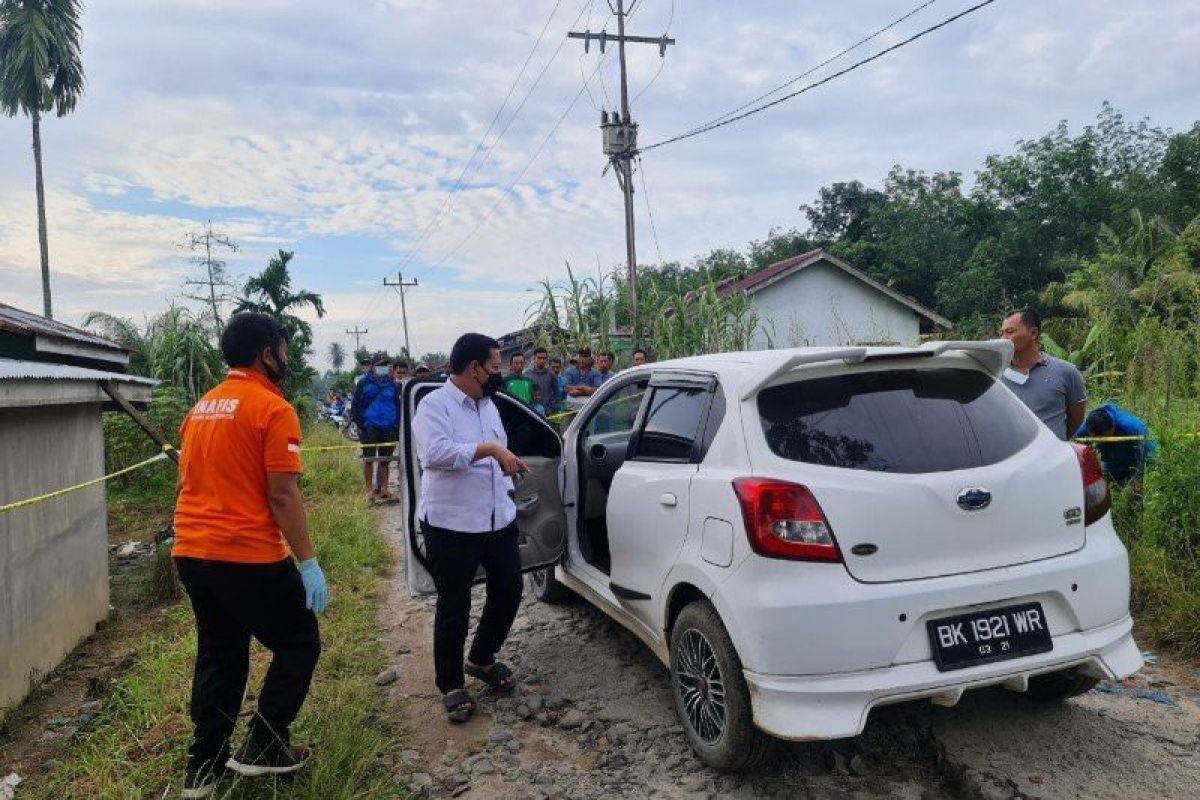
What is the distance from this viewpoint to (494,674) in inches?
153

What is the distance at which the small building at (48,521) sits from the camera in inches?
166

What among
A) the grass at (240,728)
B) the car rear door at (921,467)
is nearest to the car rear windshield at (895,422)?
the car rear door at (921,467)

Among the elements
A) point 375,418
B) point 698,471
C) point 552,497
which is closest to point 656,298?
point 375,418

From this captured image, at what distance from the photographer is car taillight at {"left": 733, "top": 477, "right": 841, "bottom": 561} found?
255 centimetres

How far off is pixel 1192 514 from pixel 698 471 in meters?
3.07

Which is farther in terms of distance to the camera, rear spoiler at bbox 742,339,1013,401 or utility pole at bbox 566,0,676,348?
utility pole at bbox 566,0,676,348

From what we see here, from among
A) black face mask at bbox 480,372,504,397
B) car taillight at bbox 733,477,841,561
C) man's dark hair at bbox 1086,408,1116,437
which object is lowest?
car taillight at bbox 733,477,841,561

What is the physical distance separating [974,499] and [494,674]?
244 cm

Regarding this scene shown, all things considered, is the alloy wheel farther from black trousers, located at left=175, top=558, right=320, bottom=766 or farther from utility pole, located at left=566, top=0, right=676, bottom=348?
utility pole, located at left=566, top=0, right=676, bottom=348

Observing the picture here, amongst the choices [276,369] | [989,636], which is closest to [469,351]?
[276,369]

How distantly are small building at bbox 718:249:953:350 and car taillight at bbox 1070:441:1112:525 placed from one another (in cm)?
1994

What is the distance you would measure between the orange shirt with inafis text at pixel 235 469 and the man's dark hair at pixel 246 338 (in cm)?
12

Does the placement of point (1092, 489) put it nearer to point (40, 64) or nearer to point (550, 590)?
point (550, 590)

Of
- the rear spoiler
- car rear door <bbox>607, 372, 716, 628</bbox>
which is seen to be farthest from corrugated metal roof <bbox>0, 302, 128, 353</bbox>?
the rear spoiler
